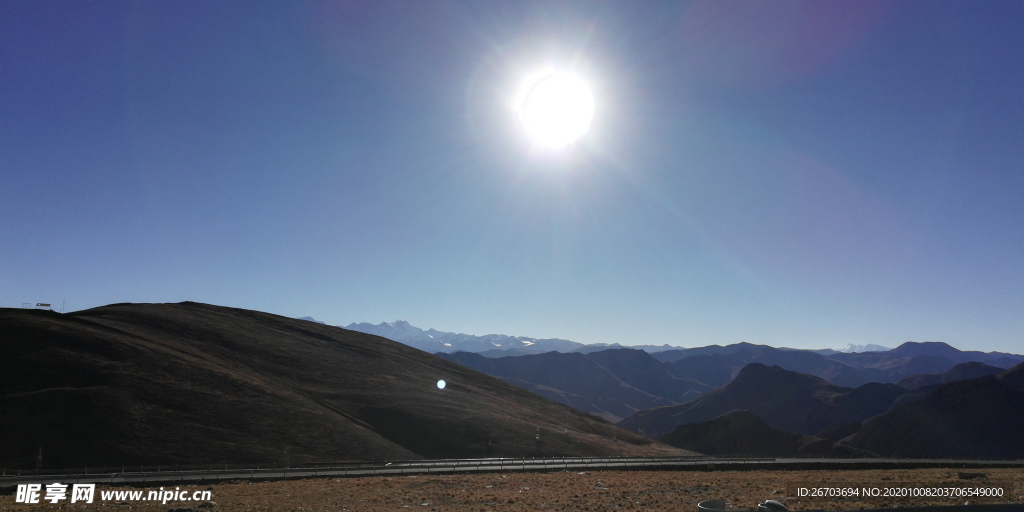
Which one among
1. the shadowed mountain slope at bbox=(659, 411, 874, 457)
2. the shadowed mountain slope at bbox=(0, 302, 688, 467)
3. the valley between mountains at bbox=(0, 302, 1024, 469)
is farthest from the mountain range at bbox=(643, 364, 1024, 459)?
the shadowed mountain slope at bbox=(0, 302, 688, 467)

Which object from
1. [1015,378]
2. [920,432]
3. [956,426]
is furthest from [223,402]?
[1015,378]

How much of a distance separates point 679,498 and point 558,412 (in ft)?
269

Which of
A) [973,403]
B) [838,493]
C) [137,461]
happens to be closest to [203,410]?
[137,461]

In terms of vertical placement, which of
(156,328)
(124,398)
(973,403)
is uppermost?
(156,328)

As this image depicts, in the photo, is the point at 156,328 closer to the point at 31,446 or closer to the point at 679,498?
the point at 31,446

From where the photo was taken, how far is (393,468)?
1854 inches

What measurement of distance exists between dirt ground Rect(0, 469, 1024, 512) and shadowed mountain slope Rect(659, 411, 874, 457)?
103949mm

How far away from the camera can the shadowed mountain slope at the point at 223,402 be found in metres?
50.5

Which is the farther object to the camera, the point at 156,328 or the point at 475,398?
the point at 475,398

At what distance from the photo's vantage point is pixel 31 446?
45906mm

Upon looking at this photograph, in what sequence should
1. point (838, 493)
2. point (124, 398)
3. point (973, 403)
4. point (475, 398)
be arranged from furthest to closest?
1. point (973, 403)
2. point (475, 398)
3. point (124, 398)
4. point (838, 493)

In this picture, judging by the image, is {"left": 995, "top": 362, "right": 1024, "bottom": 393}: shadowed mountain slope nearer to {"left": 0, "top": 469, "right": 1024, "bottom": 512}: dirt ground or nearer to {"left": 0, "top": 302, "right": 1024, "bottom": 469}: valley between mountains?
{"left": 0, "top": 302, "right": 1024, "bottom": 469}: valley between mountains

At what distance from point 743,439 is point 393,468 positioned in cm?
12558

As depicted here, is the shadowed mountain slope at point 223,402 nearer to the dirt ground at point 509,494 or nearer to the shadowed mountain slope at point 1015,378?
the dirt ground at point 509,494
